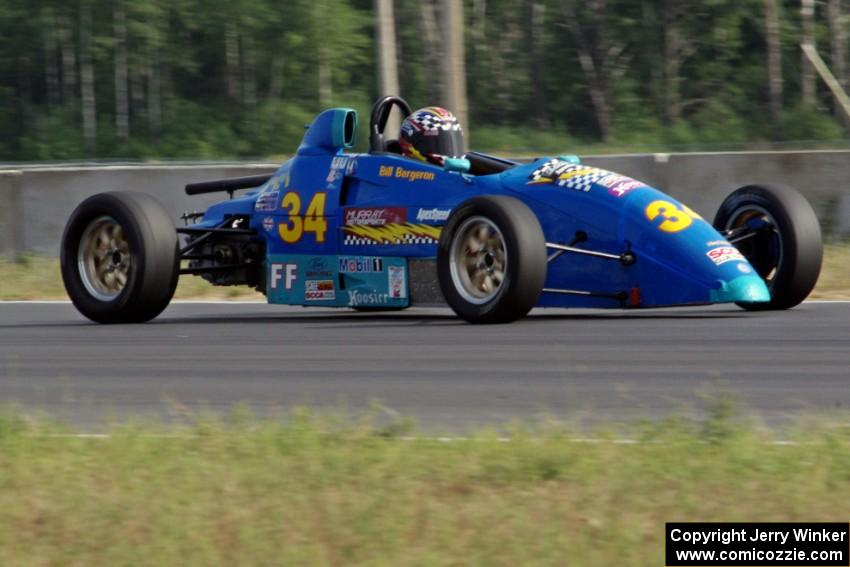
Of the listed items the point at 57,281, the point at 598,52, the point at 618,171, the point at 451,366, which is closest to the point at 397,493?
the point at 451,366

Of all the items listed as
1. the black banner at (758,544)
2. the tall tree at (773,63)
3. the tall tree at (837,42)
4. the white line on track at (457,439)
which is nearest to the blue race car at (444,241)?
the white line on track at (457,439)

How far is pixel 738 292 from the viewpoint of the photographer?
8812 mm

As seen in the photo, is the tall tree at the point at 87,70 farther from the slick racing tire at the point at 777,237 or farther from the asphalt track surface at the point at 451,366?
the slick racing tire at the point at 777,237

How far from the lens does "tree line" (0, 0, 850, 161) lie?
4928 cm

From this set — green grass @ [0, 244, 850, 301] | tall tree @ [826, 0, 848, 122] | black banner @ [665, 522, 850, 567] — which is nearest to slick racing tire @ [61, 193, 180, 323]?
green grass @ [0, 244, 850, 301]

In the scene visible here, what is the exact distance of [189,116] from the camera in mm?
52250

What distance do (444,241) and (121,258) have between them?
2605 mm

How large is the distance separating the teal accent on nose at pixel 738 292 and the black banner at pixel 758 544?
181 inches

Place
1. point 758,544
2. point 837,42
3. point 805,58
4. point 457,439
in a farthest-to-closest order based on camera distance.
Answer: point 805,58
point 837,42
point 457,439
point 758,544

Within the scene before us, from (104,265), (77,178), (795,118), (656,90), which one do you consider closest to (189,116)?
(656,90)

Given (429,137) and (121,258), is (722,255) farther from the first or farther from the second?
(121,258)

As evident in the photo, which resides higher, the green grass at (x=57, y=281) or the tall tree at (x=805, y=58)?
the tall tree at (x=805, y=58)

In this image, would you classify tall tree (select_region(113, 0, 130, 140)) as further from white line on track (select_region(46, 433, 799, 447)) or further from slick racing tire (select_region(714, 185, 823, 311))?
white line on track (select_region(46, 433, 799, 447))

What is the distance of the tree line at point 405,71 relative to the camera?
49281 mm
